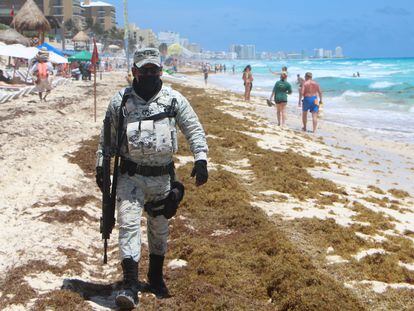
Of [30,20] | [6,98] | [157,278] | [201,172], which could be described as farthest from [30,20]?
[201,172]

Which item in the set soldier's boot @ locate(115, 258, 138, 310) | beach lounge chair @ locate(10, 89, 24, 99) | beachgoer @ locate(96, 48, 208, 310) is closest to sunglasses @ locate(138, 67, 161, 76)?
beachgoer @ locate(96, 48, 208, 310)

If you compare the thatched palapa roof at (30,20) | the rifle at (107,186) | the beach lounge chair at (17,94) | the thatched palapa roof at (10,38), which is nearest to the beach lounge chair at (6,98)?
the beach lounge chair at (17,94)

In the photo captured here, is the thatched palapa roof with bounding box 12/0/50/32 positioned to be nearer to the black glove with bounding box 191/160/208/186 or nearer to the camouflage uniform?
the camouflage uniform

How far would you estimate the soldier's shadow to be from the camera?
4.04 m

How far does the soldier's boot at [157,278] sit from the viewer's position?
4.17 meters

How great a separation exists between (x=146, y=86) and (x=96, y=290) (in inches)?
64.6

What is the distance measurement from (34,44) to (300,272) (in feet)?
107

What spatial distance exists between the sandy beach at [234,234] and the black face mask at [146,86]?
4.93 feet

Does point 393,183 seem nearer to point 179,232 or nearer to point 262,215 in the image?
point 262,215

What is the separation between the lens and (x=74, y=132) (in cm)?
1209

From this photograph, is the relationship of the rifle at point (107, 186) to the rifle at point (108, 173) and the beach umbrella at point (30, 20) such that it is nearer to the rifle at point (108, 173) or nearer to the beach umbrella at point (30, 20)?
the rifle at point (108, 173)

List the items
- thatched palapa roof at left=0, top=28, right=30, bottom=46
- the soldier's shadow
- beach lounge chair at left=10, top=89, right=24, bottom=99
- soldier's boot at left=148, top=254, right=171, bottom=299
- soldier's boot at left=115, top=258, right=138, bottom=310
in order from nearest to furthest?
soldier's boot at left=115, top=258, right=138, bottom=310 → the soldier's shadow → soldier's boot at left=148, top=254, right=171, bottom=299 → beach lounge chair at left=10, top=89, right=24, bottom=99 → thatched palapa roof at left=0, top=28, right=30, bottom=46

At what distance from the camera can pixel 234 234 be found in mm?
5703

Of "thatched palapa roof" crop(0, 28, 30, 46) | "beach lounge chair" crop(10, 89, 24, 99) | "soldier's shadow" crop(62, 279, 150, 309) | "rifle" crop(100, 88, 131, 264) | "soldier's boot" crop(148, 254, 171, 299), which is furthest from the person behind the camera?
"thatched palapa roof" crop(0, 28, 30, 46)
